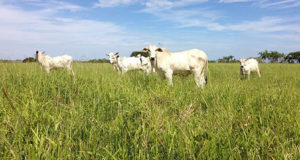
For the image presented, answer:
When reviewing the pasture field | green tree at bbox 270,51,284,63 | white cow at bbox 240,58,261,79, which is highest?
green tree at bbox 270,51,284,63

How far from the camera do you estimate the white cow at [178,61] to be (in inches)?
296

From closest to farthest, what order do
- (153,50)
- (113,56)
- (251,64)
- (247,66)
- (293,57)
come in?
(153,50) < (247,66) < (251,64) < (113,56) < (293,57)

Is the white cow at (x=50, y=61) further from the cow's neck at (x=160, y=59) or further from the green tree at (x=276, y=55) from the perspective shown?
the green tree at (x=276, y=55)

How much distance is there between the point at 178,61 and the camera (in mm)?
7598

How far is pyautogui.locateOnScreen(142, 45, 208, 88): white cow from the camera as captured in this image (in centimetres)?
751

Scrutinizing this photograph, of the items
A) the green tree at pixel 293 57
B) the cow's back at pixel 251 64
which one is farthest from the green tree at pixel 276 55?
the cow's back at pixel 251 64

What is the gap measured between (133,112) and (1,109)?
1.80 metres

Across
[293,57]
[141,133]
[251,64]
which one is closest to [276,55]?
[293,57]

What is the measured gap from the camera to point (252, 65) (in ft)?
44.3

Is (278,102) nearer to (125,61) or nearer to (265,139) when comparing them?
(265,139)

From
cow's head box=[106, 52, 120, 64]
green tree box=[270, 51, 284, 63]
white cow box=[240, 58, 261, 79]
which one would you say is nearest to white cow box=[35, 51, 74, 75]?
cow's head box=[106, 52, 120, 64]

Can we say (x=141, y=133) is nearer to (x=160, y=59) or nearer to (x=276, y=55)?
(x=160, y=59)

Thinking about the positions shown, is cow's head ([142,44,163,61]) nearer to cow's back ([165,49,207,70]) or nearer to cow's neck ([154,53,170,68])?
cow's neck ([154,53,170,68])

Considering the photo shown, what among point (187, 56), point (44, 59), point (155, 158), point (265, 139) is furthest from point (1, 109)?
point (44, 59)
